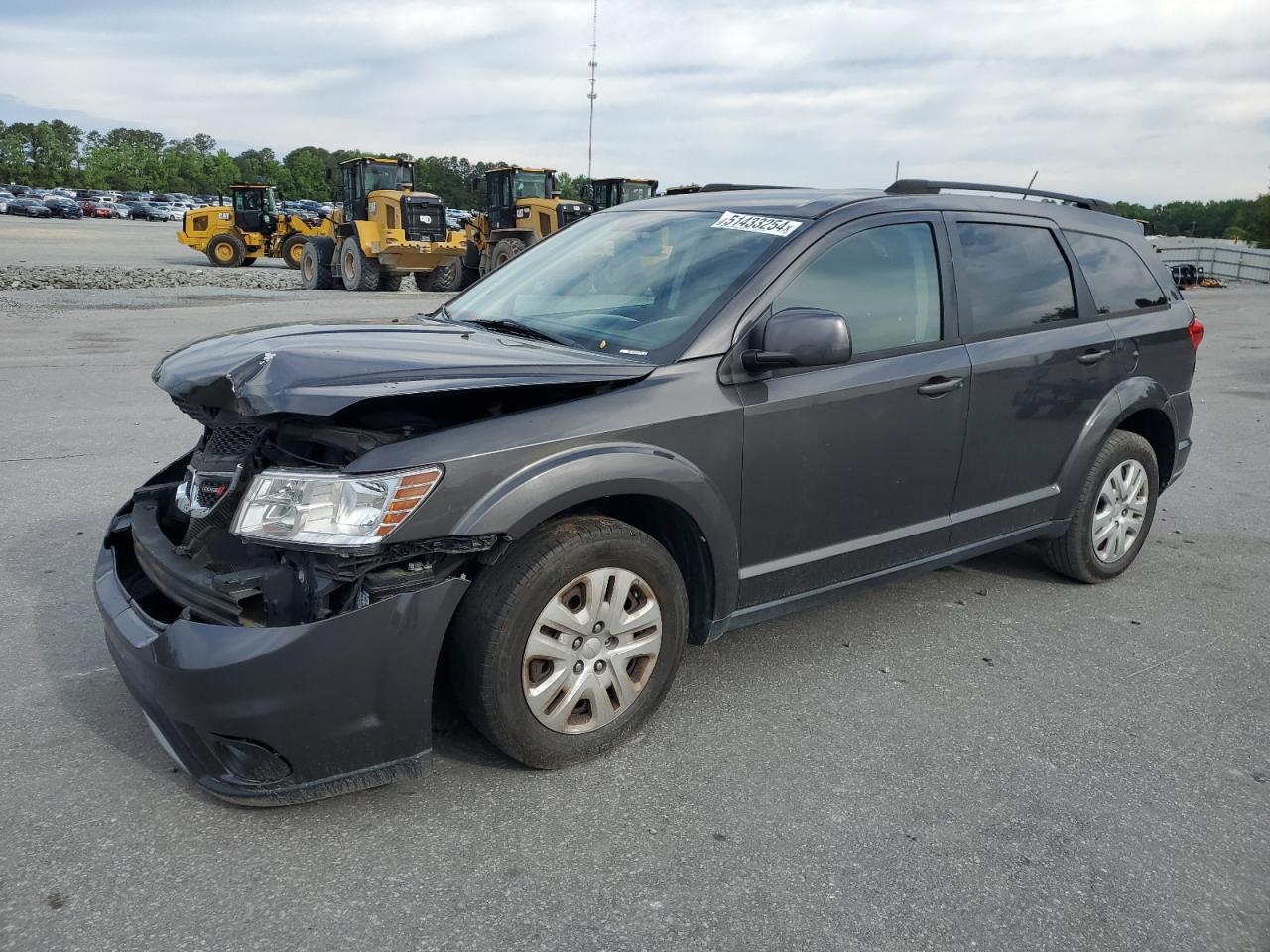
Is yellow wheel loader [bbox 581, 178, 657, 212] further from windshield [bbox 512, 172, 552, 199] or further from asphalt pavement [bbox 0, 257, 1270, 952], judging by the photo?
asphalt pavement [bbox 0, 257, 1270, 952]

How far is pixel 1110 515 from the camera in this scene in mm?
4910

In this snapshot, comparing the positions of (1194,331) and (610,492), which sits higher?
(1194,331)

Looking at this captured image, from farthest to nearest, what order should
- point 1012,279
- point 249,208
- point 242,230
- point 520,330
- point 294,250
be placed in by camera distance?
point 249,208 < point 242,230 < point 294,250 < point 1012,279 < point 520,330

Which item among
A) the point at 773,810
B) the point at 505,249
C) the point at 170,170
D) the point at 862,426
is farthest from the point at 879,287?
the point at 170,170

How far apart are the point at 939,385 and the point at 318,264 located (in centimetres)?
2275

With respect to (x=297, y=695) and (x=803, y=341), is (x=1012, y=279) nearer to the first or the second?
(x=803, y=341)

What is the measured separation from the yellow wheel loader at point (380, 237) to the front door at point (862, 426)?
20706 mm

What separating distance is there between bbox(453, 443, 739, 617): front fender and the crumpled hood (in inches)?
9.5

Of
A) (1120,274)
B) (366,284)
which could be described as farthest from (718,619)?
(366,284)

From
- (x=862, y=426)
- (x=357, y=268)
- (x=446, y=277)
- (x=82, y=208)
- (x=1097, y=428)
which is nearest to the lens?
(x=862, y=426)

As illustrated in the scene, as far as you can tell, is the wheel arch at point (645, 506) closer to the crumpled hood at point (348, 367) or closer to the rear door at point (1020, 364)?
the crumpled hood at point (348, 367)

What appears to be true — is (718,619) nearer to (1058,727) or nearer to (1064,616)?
(1058,727)

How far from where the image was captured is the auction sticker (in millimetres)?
3717

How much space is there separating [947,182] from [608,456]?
2291 mm
